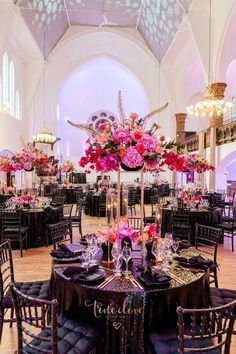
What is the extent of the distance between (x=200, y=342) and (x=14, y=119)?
1540 cm

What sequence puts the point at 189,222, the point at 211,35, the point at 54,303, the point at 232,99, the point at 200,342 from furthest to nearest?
the point at 232,99 < the point at 211,35 < the point at 189,222 < the point at 200,342 < the point at 54,303

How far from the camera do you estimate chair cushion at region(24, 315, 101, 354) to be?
89.6 inches

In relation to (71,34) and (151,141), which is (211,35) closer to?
(71,34)

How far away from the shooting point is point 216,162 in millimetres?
12430

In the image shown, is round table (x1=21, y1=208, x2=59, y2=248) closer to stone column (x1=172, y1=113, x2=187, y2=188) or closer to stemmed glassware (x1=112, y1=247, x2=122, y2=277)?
stemmed glassware (x1=112, y1=247, x2=122, y2=277)

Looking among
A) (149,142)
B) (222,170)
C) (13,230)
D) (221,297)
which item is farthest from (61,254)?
(222,170)

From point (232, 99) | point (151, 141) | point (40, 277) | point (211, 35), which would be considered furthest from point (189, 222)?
point (232, 99)

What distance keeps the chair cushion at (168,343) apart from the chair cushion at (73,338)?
435 millimetres

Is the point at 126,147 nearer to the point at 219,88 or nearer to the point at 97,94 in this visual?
the point at 219,88

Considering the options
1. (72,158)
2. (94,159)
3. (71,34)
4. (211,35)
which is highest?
(71,34)

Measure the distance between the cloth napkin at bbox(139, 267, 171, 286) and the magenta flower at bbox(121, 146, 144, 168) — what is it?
3.05ft

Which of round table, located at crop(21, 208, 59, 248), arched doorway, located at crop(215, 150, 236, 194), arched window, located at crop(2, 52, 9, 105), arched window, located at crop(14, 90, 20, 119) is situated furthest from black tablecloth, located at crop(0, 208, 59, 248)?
arched window, located at crop(14, 90, 20, 119)

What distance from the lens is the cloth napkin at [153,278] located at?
253 centimetres

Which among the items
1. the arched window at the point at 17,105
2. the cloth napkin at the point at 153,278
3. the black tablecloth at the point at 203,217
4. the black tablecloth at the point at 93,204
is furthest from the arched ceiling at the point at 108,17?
the cloth napkin at the point at 153,278
